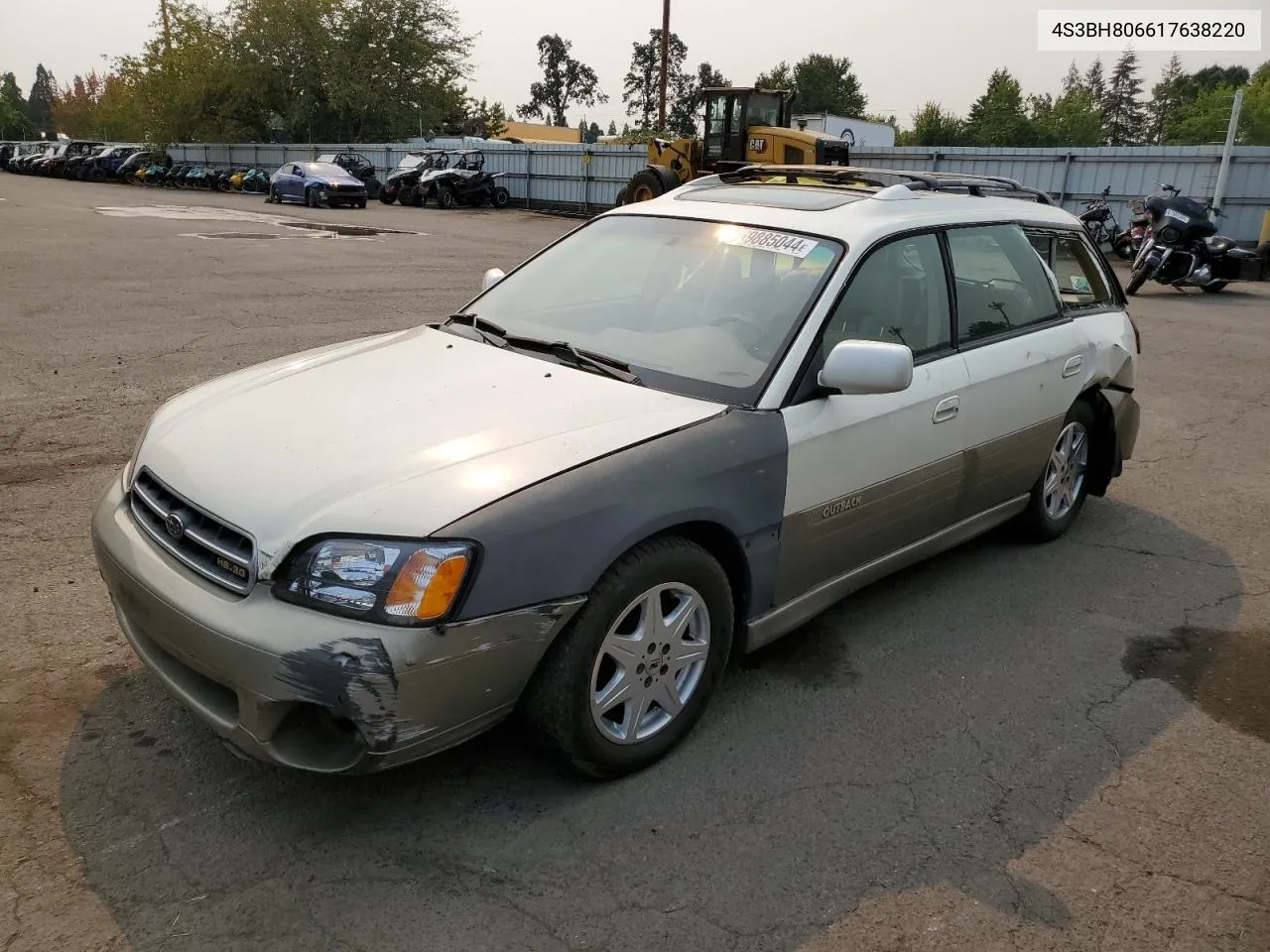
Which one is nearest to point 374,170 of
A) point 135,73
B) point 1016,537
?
point 135,73

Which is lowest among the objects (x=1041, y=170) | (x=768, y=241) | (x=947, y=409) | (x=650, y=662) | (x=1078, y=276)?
(x=650, y=662)

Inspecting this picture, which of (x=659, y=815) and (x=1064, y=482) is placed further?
(x=1064, y=482)

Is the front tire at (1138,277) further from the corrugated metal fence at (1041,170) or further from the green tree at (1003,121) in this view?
the green tree at (1003,121)

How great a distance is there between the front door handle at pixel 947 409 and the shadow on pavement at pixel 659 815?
2.93ft

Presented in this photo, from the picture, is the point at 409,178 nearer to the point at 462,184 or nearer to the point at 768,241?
the point at 462,184

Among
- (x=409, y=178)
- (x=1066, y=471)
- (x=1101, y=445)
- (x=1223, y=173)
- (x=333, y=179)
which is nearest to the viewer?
(x=1066, y=471)

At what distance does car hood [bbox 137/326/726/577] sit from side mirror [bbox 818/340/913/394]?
0.41 meters

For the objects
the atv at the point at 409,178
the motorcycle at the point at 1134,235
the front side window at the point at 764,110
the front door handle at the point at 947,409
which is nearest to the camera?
the front door handle at the point at 947,409

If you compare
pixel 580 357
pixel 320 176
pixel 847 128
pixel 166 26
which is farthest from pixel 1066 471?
pixel 166 26

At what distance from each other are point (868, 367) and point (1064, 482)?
234cm

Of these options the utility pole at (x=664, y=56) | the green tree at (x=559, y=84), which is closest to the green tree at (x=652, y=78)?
the green tree at (x=559, y=84)

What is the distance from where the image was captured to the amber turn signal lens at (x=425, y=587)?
237 cm

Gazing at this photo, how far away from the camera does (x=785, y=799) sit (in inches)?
112

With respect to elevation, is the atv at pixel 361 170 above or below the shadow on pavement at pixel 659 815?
above
